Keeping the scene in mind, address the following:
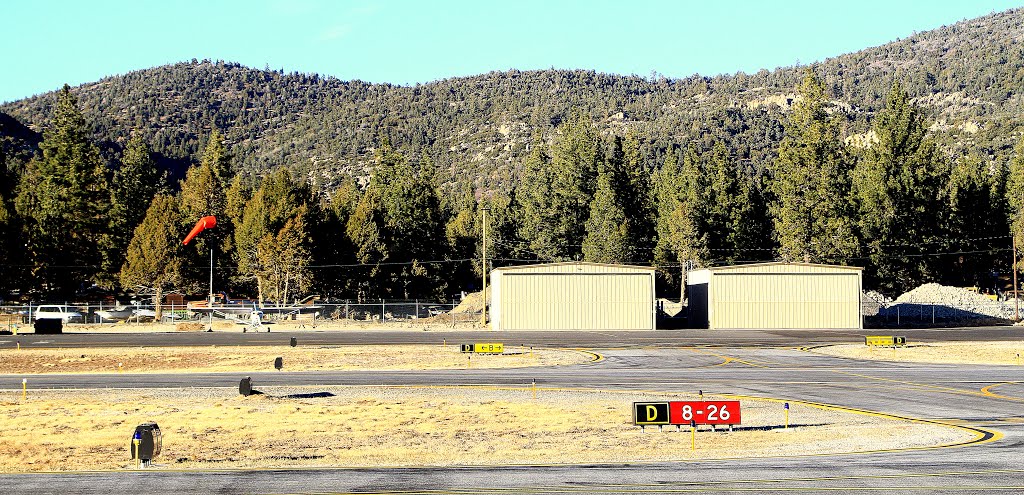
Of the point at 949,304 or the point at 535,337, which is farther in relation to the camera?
the point at 949,304

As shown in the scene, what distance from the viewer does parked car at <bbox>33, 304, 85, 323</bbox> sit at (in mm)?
100812

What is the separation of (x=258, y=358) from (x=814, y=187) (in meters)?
69.4

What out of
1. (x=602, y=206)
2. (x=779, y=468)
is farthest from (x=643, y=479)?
(x=602, y=206)

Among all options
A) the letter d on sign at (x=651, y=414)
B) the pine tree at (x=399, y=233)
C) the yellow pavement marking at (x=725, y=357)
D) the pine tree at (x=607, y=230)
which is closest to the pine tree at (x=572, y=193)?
the pine tree at (x=607, y=230)

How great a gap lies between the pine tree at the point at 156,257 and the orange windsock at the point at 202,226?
1.77 meters

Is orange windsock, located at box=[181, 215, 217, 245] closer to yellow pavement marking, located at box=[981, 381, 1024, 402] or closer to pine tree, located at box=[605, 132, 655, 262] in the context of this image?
pine tree, located at box=[605, 132, 655, 262]

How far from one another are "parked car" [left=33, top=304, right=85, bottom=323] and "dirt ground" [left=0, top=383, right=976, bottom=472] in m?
63.1

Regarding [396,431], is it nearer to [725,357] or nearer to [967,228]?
[725,357]

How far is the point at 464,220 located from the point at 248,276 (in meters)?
57.4

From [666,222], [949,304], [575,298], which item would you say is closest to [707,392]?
[575,298]

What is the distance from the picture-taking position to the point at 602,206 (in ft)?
406

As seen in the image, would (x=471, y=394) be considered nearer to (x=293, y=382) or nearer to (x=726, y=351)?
(x=293, y=382)

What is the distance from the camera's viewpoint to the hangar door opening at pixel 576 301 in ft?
296

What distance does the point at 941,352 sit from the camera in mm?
62250
